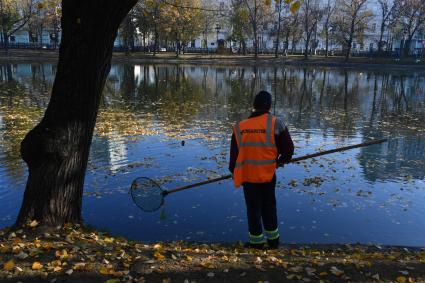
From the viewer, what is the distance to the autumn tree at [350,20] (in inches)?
2712

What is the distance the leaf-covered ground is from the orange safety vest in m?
1.02

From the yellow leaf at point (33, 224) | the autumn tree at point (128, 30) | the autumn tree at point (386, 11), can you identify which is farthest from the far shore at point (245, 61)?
the yellow leaf at point (33, 224)

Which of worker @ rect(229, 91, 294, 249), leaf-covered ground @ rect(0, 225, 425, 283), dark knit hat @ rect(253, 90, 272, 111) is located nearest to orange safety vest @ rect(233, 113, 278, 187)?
worker @ rect(229, 91, 294, 249)

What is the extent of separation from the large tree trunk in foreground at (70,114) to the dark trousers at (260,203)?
231 cm

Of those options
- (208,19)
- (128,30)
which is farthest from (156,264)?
(208,19)

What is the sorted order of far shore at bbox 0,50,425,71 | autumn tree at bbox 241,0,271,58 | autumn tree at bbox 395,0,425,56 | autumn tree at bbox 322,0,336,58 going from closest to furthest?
far shore at bbox 0,50,425,71 → autumn tree at bbox 395,0,425,56 → autumn tree at bbox 241,0,271,58 → autumn tree at bbox 322,0,336,58

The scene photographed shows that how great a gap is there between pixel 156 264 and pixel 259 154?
1.92 metres

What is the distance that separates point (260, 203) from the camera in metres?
6.15

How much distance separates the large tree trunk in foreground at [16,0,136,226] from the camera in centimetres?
532

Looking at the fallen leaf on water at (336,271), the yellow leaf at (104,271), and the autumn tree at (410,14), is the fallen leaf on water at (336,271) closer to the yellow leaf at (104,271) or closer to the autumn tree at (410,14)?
the yellow leaf at (104,271)

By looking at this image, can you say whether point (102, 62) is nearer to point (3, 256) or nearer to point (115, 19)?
point (115, 19)

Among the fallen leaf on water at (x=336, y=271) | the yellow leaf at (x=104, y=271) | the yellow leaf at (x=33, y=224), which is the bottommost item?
the fallen leaf on water at (x=336, y=271)

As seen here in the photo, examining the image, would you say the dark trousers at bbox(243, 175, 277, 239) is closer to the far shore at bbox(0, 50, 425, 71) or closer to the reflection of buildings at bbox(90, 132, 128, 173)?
the reflection of buildings at bbox(90, 132, 128, 173)

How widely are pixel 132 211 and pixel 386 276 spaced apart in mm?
5163
